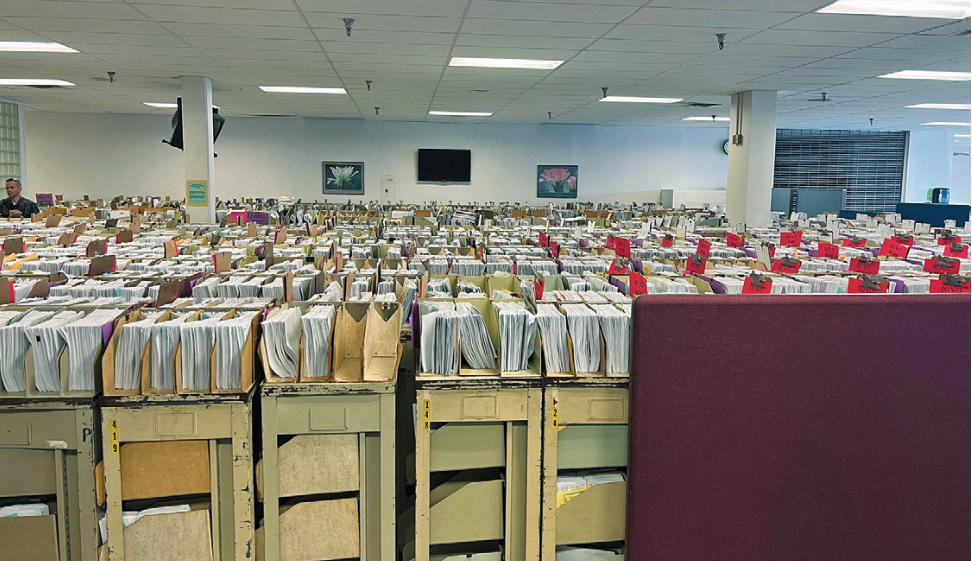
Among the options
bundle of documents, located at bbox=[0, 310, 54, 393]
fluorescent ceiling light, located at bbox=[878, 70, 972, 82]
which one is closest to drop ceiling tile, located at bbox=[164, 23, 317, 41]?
bundle of documents, located at bbox=[0, 310, 54, 393]

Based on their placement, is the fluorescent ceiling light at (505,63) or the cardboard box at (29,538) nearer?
the cardboard box at (29,538)

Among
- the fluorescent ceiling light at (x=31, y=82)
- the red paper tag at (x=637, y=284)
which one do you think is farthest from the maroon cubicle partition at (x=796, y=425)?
the fluorescent ceiling light at (x=31, y=82)

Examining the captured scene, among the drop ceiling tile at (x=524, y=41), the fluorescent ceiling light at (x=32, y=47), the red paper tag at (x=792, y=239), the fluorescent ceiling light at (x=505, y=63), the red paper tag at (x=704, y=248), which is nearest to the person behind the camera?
the red paper tag at (x=704, y=248)

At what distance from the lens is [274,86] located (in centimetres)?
996

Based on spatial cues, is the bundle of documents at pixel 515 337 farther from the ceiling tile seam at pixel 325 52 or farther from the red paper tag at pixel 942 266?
the ceiling tile seam at pixel 325 52

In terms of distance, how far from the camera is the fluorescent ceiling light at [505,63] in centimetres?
762

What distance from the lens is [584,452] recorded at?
87.0 inches

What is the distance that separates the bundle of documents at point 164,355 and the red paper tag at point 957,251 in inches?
242

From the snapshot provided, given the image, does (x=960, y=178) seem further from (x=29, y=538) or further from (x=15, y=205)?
(x=29, y=538)

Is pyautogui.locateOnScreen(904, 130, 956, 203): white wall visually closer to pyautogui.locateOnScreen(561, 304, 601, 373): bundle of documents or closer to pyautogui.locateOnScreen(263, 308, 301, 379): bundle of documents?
pyautogui.locateOnScreen(561, 304, 601, 373): bundle of documents

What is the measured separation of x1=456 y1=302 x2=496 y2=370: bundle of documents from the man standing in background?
32.3ft

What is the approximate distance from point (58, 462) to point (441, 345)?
1156 mm

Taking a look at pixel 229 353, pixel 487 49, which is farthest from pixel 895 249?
pixel 229 353

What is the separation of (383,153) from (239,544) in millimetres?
14455
